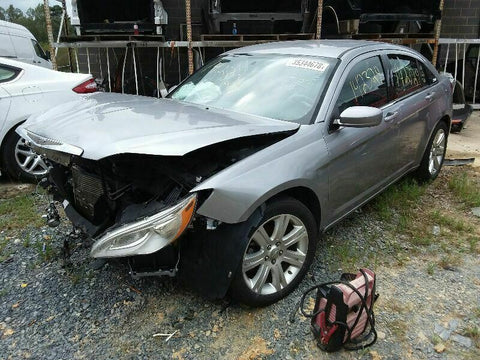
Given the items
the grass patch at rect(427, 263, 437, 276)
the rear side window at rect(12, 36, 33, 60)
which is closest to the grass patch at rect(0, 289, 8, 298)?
the grass patch at rect(427, 263, 437, 276)

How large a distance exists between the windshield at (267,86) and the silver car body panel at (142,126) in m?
0.17

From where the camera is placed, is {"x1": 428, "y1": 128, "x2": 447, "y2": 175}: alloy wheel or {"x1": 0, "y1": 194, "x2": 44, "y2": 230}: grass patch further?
{"x1": 428, "y1": 128, "x2": 447, "y2": 175}: alloy wheel

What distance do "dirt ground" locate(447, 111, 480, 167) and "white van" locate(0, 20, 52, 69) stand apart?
30.3 feet

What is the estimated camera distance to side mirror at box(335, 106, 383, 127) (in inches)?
109

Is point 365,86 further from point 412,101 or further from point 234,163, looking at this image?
point 234,163

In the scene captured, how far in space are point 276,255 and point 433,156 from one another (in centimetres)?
296

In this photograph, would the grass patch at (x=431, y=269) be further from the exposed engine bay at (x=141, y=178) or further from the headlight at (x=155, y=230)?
the headlight at (x=155, y=230)

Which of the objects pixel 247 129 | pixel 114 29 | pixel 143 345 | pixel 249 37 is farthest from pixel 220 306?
pixel 249 37

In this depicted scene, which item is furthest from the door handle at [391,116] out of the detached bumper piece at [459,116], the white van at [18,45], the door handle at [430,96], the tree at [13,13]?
the tree at [13,13]

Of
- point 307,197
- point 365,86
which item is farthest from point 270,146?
point 365,86

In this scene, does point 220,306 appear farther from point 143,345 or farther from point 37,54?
point 37,54

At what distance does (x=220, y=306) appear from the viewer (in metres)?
2.65

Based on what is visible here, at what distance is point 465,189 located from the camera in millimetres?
4605

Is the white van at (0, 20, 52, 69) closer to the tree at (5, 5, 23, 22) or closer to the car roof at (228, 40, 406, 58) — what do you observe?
the car roof at (228, 40, 406, 58)
